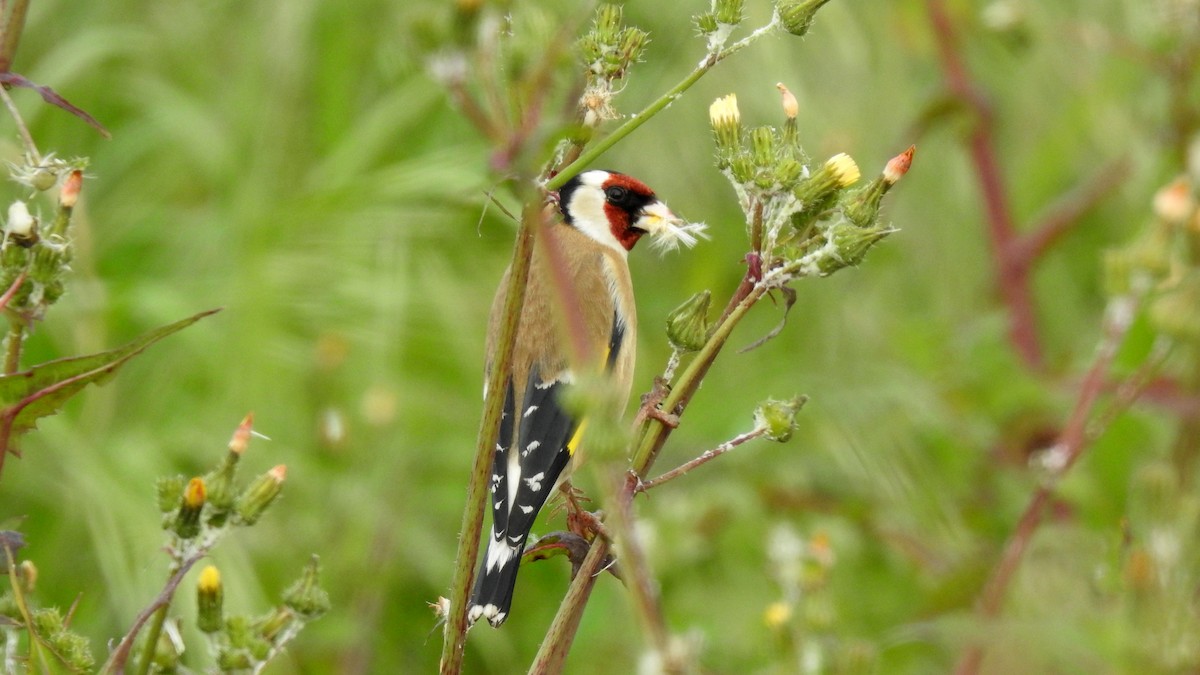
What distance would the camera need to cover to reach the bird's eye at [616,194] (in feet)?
6.81

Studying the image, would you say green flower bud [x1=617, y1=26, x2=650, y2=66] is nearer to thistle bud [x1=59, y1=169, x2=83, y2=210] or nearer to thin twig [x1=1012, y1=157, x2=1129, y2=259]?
Answer: thistle bud [x1=59, y1=169, x2=83, y2=210]

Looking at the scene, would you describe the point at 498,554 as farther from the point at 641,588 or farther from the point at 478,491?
the point at 641,588

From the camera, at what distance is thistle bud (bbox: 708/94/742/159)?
2.94ft

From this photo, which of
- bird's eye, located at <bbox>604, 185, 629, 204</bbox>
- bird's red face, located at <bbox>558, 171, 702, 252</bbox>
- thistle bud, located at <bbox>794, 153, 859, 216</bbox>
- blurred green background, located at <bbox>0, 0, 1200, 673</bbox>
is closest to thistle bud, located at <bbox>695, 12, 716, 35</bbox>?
thistle bud, located at <bbox>794, 153, 859, 216</bbox>

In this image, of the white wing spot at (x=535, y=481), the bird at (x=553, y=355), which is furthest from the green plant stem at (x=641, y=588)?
the white wing spot at (x=535, y=481)

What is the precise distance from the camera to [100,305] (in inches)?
112

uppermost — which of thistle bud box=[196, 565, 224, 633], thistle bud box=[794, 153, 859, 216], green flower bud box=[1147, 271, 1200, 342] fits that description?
thistle bud box=[794, 153, 859, 216]

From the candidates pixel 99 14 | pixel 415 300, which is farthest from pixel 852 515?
pixel 99 14

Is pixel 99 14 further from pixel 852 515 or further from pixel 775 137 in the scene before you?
pixel 775 137

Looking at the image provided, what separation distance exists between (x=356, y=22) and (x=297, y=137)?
0.33 m

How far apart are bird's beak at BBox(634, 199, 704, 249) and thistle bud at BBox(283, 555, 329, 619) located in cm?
36

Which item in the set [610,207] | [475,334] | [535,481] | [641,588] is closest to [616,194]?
[610,207]

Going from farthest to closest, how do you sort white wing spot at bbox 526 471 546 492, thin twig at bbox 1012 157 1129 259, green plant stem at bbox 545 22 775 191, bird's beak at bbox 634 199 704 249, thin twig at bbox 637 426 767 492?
thin twig at bbox 1012 157 1129 259, white wing spot at bbox 526 471 546 492, bird's beak at bbox 634 199 704 249, thin twig at bbox 637 426 767 492, green plant stem at bbox 545 22 775 191

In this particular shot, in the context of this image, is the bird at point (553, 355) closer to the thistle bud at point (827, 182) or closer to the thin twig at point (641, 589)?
the thistle bud at point (827, 182)
